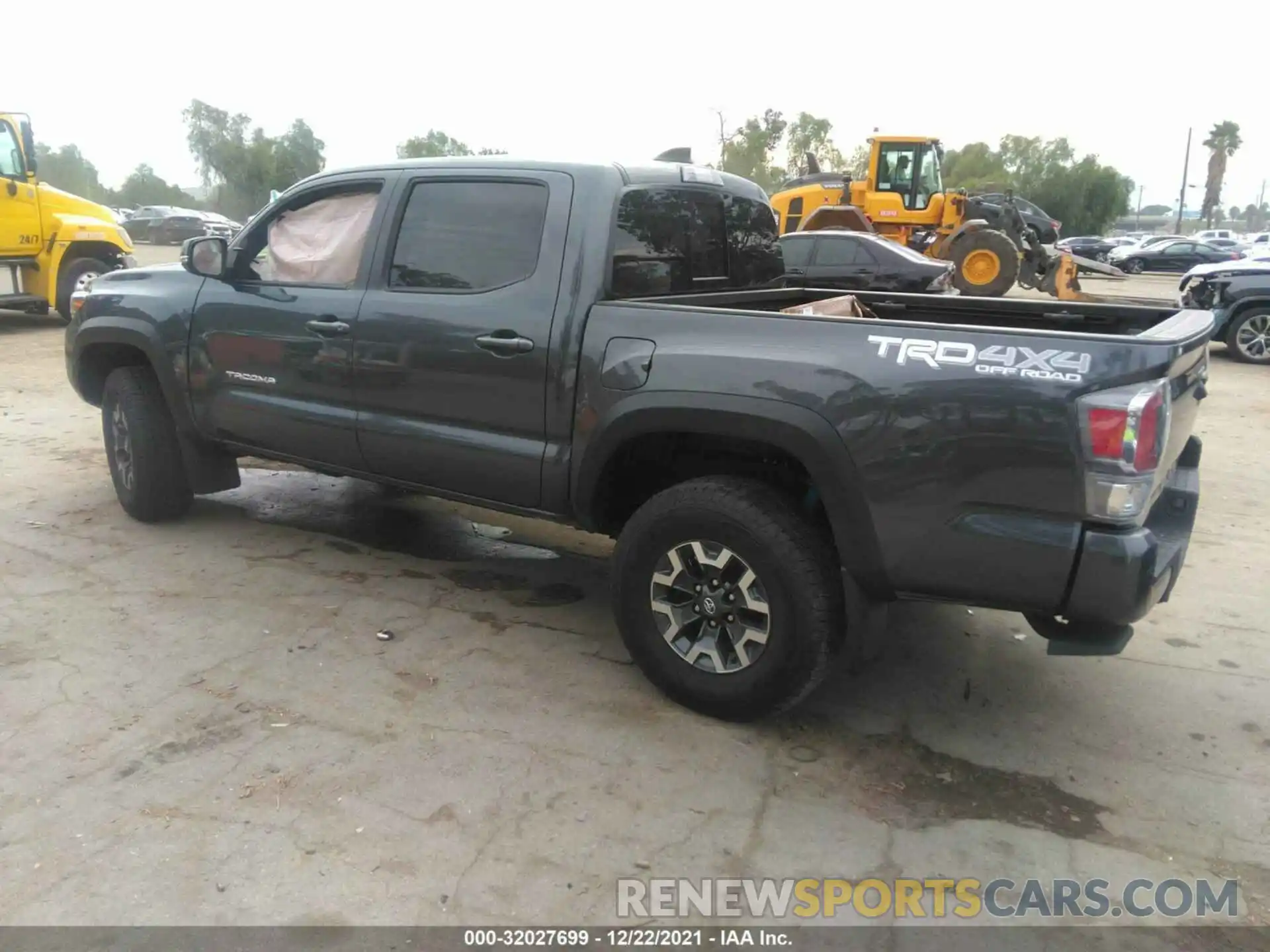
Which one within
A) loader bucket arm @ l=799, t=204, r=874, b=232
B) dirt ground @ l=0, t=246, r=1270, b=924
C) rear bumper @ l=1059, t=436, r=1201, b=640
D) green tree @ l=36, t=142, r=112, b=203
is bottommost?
dirt ground @ l=0, t=246, r=1270, b=924

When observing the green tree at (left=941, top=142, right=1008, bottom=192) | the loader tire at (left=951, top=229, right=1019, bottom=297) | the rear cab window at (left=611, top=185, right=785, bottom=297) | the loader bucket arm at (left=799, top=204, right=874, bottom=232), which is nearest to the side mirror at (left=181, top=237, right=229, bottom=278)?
the rear cab window at (left=611, top=185, right=785, bottom=297)

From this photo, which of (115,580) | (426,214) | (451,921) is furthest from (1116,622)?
(115,580)

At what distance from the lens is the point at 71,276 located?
13.1 metres

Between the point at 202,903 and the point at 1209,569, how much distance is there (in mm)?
4813

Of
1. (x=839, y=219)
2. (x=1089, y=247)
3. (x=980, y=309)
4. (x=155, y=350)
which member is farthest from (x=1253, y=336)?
(x=1089, y=247)

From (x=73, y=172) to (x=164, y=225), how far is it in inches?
1805

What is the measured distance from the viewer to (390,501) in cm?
590

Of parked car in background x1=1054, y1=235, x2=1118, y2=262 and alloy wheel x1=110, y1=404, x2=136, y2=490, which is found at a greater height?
parked car in background x1=1054, y1=235, x2=1118, y2=262

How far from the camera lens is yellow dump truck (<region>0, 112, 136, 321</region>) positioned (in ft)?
40.3

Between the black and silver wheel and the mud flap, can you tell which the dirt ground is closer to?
the mud flap

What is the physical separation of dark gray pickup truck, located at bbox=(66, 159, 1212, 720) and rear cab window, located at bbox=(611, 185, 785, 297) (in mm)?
14

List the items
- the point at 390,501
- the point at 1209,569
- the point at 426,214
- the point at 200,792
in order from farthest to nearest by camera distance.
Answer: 1. the point at 390,501
2. the point at 1209,569
3. the point at 426,214
4. the point at 200,792

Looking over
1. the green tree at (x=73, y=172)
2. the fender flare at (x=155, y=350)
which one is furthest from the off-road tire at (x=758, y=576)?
the green tree at (x=73, y=172)

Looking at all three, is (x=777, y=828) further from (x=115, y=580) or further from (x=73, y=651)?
(x=115, y=580)
